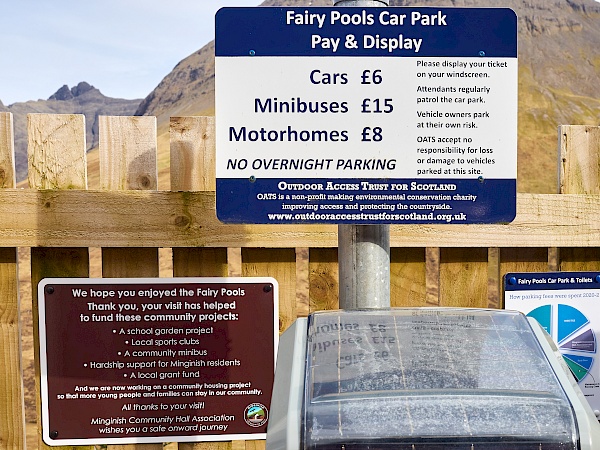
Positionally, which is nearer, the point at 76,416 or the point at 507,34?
the point at 507,34

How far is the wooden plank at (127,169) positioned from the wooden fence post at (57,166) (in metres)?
0.08

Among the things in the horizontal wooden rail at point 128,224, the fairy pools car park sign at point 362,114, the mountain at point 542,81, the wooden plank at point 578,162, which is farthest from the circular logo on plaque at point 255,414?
the mountain at point 542,81

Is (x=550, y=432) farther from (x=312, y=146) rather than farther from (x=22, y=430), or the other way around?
(x=22, y=430)

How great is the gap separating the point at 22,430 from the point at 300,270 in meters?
13.6

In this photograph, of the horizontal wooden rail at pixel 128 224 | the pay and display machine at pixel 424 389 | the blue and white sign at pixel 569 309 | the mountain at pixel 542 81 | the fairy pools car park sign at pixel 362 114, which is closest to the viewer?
the pay and display machine at pixel 424 389

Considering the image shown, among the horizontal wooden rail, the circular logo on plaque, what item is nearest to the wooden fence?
the horizontal wooden rail

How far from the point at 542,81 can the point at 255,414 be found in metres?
78.4

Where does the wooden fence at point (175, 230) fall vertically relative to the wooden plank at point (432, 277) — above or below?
above

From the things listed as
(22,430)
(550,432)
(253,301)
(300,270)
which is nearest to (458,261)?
(253,301)

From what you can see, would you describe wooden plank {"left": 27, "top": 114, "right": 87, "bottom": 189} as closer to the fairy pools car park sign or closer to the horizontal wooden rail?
the horizontal wooden rail

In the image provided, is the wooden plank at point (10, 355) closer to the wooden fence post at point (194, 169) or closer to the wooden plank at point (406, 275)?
the wooden fence post at point (194, 169)

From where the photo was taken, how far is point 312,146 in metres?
1.64

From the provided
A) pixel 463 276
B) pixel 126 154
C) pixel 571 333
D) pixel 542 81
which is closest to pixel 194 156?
pixel 126 154

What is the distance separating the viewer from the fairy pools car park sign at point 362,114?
1.63 m
